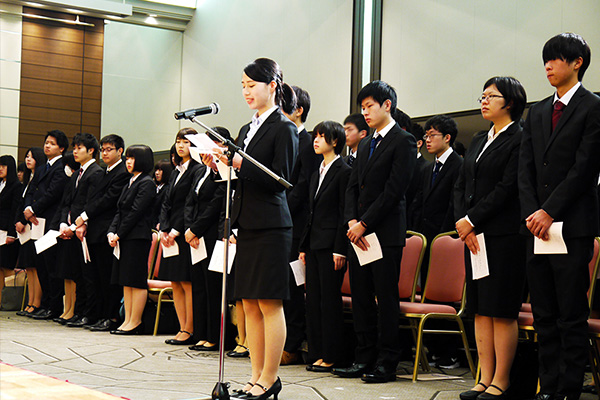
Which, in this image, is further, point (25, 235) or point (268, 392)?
point (25, 235)

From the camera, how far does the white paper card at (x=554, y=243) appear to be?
9.48 ft

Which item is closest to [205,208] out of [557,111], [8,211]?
[557,111]

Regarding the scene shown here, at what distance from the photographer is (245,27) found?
9023mm

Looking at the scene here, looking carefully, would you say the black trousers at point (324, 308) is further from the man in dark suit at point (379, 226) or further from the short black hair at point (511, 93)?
the short black hair at point (511, 93)

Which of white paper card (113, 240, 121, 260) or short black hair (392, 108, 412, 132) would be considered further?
white paper card (113, 240, 121, 260)

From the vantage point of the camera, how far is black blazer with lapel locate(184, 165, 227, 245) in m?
5.01

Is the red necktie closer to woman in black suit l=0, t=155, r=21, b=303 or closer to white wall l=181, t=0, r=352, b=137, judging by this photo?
white wall l=181, t=0, r=352, b=137

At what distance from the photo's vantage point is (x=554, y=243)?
2.91 metres

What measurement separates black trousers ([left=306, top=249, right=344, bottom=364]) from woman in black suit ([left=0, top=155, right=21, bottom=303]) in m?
4.45

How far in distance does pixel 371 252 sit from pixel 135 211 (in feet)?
8.58

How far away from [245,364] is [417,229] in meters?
1.48

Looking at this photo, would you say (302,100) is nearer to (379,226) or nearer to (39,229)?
(379,226)

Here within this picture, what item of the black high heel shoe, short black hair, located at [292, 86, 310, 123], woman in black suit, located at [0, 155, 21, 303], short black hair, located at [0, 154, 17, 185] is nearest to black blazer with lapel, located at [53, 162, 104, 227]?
woman in black suit, located at [0, 155, 21, 303]

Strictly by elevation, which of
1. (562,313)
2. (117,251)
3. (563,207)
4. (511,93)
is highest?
(511,93)
